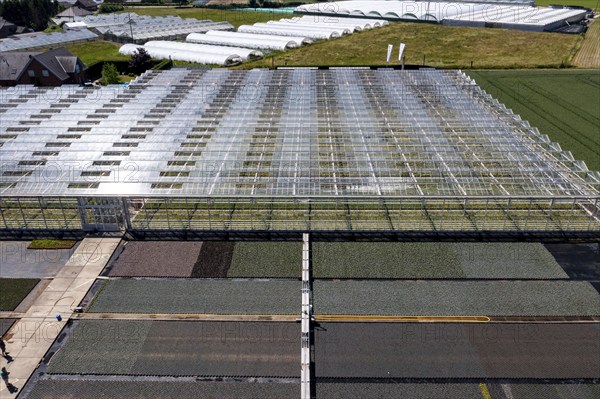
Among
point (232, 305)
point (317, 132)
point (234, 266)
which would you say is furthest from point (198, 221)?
point (317, 132)

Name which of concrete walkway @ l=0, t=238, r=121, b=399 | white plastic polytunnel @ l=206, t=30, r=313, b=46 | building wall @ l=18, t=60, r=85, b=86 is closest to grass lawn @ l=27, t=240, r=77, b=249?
concrete walkway @ l=0, t=238, r=121, b=399

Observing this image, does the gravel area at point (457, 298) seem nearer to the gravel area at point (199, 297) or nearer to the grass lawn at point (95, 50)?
the gravel area at point (199, 297)

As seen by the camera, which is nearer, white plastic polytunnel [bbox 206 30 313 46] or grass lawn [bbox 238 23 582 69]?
grass lawn [bbox 238 23 582 69]

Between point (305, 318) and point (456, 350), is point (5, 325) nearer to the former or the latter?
point (305, 318)

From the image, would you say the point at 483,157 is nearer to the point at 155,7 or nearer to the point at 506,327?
the point at 506,327

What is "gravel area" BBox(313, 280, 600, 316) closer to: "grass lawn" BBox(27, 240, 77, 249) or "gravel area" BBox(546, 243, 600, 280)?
"gravel area" BBox(546, 243, 600, 280)

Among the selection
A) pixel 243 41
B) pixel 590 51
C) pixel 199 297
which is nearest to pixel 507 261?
pixel 199 297
